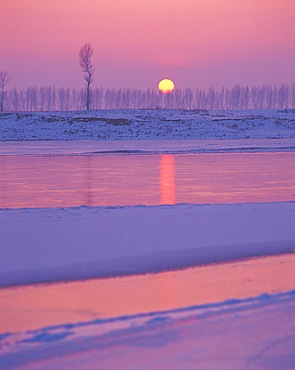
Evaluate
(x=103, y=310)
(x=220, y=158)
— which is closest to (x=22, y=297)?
(x=103, y=310)

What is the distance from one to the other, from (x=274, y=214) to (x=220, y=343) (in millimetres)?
6023

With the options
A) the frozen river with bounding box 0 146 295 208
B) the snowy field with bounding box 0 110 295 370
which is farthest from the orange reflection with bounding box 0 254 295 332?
the frozen river with bounding box 0 146 295 208

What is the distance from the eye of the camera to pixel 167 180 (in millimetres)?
16672

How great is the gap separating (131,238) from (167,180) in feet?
25.0

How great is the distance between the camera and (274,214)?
1099cm

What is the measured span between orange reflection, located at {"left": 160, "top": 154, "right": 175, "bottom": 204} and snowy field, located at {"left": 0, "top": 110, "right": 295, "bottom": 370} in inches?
12.4

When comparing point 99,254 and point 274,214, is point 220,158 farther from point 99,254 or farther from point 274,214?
point 99,254

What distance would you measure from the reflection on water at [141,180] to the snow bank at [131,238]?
147cm

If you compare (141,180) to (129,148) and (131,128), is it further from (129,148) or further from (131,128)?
(131,128)

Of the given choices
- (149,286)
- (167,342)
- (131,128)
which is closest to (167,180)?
(149,286)

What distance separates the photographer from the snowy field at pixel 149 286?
4992 mm

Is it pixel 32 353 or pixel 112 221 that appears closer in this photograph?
pixel 32 353

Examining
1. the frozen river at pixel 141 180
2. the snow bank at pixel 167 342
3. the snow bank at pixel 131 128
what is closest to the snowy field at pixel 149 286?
the snow bank at pixel 167 342

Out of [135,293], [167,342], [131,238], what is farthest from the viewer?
[131,238]
